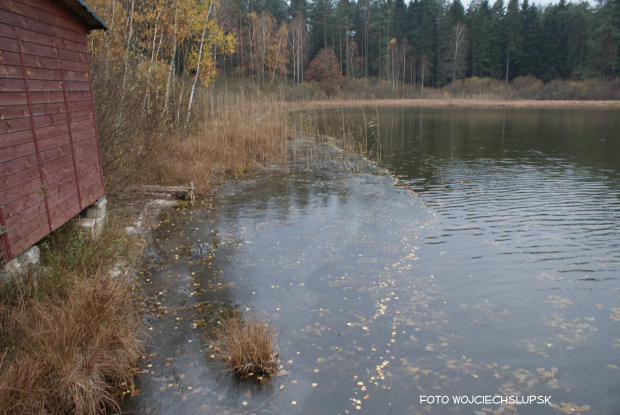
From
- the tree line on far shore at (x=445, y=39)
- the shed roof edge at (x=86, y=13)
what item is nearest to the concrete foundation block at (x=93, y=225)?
the shed roof edge at (x=86, y=13)

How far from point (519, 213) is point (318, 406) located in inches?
330

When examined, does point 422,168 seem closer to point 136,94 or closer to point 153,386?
point 136,94

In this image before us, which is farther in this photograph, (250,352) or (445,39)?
(445,39)

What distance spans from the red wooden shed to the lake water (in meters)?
1.77

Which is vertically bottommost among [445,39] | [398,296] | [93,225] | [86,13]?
[398,296]

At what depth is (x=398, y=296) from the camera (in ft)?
21.3

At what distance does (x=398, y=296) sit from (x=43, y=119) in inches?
207

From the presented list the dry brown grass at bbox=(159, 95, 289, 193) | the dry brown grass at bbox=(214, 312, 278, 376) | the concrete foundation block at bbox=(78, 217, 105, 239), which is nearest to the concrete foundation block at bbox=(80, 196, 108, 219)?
the concrete foundation block at bbox=(78, 217, 105, 239)

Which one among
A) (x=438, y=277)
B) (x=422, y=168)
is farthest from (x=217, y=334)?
(x=422, y=168)

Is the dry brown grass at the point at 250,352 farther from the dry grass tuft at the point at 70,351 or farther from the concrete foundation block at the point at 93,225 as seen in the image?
the concrete foundation block at the point at 93,225

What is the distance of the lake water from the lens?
176 inches

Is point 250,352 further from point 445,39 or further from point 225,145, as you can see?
point 445,39

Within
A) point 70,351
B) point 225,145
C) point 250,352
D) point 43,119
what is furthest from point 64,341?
point 225,145

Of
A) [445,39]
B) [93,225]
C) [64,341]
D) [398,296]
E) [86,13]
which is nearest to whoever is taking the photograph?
[64,341]
